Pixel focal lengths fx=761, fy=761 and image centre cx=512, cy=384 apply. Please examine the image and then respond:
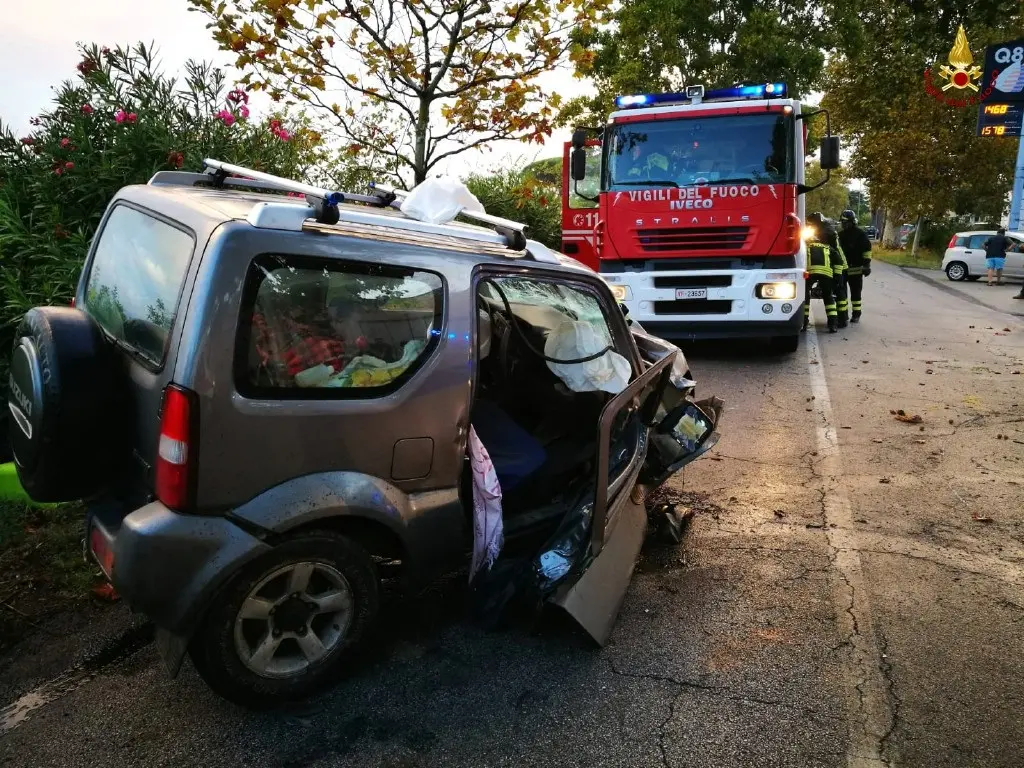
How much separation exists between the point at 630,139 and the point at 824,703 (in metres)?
7.40

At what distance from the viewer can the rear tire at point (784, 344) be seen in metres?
9.22

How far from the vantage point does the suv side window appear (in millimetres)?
2451

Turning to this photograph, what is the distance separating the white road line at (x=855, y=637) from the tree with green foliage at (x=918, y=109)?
95.5 feet

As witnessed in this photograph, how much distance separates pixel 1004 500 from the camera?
4.61 meters

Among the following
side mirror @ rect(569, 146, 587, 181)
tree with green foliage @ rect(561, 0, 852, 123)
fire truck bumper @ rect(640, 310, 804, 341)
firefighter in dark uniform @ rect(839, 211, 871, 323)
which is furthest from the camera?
tree with green foliage @ rect(561, 0, 852, 123)

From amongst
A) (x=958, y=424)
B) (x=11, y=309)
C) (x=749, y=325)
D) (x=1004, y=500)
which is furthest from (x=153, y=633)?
(x=749, y=325)

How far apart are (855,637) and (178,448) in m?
2.73

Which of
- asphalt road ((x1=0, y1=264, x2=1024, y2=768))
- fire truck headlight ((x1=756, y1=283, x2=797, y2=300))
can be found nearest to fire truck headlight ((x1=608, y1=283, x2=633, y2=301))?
fire truck headlight ((x1=756, y1=283, x2=797, y2=300))

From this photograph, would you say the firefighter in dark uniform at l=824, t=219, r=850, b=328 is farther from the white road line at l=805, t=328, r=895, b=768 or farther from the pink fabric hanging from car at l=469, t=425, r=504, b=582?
the pink fabric hanging from car at l=469, t=425, r=504, b=582

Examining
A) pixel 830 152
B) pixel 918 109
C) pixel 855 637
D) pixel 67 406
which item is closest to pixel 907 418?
Result: pixel 855 637

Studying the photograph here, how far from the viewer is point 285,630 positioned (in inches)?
104

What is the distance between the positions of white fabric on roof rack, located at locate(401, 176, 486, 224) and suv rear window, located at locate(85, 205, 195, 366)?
3.05ft

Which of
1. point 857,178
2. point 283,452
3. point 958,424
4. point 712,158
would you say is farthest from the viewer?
point 857,178

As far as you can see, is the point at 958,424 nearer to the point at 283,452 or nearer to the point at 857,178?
the point at 283,452
